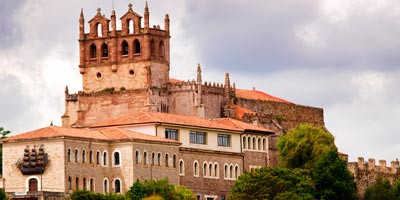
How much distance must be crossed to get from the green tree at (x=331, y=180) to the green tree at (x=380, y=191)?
11.2m

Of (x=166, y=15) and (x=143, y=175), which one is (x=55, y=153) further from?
(x=166, y=15)

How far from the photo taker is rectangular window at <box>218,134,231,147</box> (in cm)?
16312

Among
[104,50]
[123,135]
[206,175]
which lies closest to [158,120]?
[123,135]

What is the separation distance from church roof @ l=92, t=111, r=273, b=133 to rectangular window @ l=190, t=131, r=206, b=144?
27.6 inches

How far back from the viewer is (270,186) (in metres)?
151

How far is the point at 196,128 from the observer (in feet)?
524

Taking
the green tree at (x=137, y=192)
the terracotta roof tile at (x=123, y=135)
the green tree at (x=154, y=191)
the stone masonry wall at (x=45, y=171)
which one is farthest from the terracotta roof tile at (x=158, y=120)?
the stone masonry wall at (x=45, y=171)

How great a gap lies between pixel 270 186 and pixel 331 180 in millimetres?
9422

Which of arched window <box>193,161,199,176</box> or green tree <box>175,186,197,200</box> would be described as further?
arched window <box>193,161,199,176</box>

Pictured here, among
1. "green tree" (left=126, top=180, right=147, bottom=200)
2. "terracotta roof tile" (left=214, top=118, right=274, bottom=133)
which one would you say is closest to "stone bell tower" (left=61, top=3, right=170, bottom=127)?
"terracotta roof tile" (left=214, top=118, right=274, bottom=133)

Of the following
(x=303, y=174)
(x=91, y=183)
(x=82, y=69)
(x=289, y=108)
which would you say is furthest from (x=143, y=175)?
(x=289, y=108)

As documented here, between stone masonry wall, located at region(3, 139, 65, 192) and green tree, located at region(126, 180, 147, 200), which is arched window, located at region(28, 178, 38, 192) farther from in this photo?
green tree, located at region(126, 180, 147, 200)

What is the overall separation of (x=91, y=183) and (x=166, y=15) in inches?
1342

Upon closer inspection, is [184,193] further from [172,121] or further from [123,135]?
[172,121]
